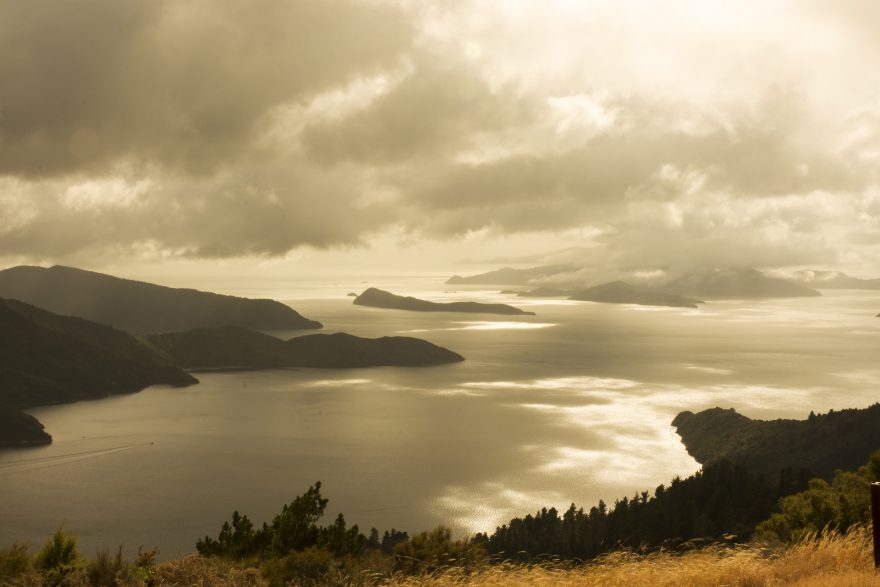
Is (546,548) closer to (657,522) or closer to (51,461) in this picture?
(657,522)

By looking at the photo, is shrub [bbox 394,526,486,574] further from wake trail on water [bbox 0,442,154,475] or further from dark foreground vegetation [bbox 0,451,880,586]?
wake trail on water [bbox 0,442,154,475]

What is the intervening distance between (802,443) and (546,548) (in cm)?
7323

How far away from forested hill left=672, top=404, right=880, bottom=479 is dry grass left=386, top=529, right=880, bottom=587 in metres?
110

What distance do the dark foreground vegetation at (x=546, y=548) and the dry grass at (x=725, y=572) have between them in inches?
1.5

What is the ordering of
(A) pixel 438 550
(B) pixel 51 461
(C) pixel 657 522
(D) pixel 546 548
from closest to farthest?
(A) pixel 438 550
(D) pixel 546 548
(C) pixel 657 522
(B) pixel 51 461

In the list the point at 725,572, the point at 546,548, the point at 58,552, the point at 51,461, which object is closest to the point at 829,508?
the point at 725,572

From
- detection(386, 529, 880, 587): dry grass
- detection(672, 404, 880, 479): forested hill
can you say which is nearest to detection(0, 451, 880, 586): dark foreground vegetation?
detection(386, 529, 880, 587): dry grass

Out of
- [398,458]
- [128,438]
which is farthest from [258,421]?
[398,458]

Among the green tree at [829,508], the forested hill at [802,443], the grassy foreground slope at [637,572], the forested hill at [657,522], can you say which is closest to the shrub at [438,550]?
the grassy foreground slope at [637,572]

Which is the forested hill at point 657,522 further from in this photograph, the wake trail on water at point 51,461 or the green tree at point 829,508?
the wake trail on water at point 51,461

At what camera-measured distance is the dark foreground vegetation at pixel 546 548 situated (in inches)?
518

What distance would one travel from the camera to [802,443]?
12512 centimetres

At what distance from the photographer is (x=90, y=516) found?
103 metres

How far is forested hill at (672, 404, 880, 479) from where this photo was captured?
117m
